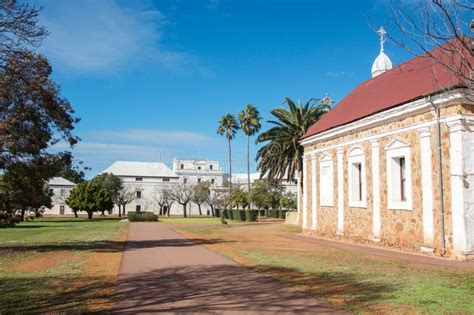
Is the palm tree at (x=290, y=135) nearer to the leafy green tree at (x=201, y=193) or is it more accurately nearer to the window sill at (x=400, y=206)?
the window sill at (x=400, y=206)

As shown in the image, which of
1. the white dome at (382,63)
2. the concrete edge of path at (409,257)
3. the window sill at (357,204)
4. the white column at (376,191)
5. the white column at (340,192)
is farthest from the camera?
the white dome at (382,63)

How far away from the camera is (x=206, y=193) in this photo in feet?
267

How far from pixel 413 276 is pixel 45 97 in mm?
15775

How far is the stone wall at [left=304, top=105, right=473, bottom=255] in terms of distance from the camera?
15320 mm

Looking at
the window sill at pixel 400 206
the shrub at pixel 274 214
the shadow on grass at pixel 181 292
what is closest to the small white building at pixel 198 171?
the shrub at pixel 274 214

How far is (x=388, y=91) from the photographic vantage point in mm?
20688

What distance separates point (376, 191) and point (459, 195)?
4972mm

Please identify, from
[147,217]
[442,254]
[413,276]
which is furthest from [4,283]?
[147,217]

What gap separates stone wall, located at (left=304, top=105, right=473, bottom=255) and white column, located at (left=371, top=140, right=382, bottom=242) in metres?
0.19

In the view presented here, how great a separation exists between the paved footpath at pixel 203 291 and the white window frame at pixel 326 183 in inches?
452

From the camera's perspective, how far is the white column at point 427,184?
1588cm

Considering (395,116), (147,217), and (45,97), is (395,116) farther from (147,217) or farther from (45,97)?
(147,217)

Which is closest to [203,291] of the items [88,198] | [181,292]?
[181,292]

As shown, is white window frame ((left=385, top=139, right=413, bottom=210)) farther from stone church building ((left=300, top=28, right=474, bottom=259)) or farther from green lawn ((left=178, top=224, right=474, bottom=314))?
green lawn ((left=178, top=224, right=474, bottom=314))
